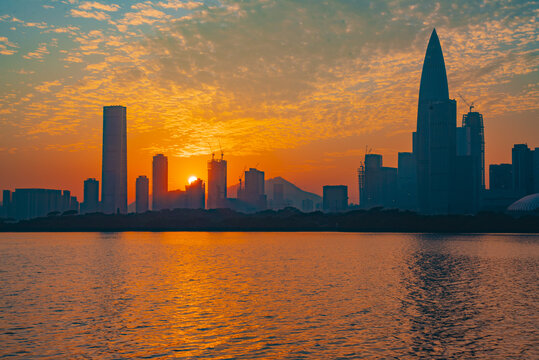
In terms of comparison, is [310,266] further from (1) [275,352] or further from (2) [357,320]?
(1) [275,352]

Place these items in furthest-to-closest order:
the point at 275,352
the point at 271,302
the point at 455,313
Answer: the point at 271,302
the point at 455,313
the point at 275,352

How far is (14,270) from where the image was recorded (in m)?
93.3

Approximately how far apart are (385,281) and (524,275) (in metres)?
26.7

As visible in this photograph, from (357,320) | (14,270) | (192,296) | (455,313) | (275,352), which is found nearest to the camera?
→ (275,352)

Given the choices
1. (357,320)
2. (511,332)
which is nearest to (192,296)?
(357,320)

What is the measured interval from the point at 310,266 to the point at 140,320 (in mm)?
57237

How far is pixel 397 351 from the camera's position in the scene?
108ft

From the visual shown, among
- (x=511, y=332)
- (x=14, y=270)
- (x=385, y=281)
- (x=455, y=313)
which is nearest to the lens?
(x=511, y=332)

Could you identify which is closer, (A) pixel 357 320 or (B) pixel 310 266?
(A) pixel 357 320

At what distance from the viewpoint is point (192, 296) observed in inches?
2297

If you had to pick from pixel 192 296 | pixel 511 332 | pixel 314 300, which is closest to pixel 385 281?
pixel 314 300

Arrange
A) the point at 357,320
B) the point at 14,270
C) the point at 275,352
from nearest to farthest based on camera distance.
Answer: the point at 275,352, the point at 357,320, the point at 14,270

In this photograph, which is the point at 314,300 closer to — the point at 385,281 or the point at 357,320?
the point at 357,320

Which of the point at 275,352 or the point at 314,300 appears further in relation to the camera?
the point at 314,300
